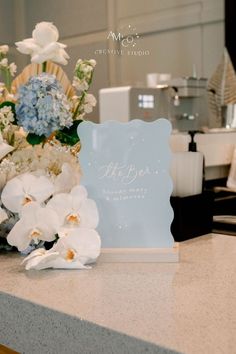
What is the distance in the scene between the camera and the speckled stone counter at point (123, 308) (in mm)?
637

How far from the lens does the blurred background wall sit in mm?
3771

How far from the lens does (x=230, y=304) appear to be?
2.39ft

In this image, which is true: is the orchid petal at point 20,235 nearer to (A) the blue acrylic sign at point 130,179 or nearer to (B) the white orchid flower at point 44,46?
(A) the blue acrylic sign at point 130,179

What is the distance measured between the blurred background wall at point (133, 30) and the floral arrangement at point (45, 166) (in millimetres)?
2587

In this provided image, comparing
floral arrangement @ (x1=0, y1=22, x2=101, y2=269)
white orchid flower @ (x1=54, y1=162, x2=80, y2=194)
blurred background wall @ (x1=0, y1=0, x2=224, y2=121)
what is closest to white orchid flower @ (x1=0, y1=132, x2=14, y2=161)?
floral arrangement @ (x1=0, y1=22, x2=101, y2=269)

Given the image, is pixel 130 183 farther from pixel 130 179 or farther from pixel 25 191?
pixel 25 191

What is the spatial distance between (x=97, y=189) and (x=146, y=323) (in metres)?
0.37

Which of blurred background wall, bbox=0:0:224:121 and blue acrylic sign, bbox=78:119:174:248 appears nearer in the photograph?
blue acrylic sign, bbox=78:119:174:248

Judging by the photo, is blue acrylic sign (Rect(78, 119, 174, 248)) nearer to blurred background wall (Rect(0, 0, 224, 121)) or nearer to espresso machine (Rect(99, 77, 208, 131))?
espresso machine (Rect(99, 77, 208, 131))

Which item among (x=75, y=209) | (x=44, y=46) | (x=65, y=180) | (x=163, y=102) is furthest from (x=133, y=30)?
(x=75, y=209)

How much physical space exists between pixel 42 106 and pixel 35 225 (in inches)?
8.5

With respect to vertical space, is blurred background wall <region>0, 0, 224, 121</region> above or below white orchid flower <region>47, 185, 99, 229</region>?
above

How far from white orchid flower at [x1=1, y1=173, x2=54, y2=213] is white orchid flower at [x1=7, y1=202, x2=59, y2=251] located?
5 centimetres

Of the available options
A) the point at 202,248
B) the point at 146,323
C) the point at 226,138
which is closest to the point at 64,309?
the point at 146,323
